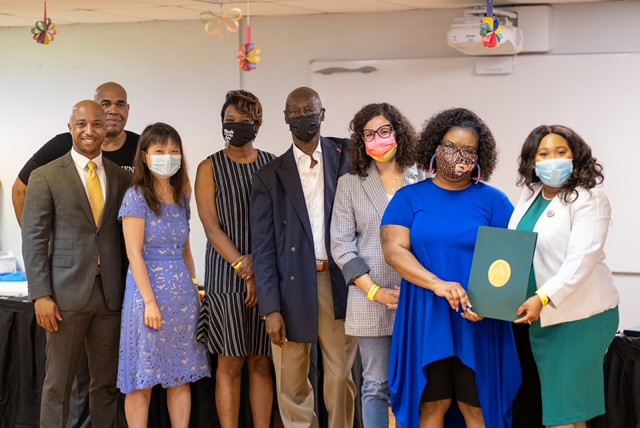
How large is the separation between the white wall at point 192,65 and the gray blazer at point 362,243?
3281mm

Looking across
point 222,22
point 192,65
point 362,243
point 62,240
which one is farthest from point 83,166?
point 192,65

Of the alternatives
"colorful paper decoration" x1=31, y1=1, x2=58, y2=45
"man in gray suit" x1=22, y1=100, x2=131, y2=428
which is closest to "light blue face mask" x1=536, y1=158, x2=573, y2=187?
"man in gray suit" x1=22, y1=100, x2=131, y2=428

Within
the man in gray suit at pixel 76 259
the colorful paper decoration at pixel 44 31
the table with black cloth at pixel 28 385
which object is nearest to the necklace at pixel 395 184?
the table with black cloth at pixel 28 385

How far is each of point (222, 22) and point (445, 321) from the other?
4.18 m

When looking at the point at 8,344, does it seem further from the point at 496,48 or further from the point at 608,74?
the point at 608,74

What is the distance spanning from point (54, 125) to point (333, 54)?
2.56 metres

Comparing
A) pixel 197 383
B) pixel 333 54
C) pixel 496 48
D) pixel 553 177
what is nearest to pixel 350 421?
pixel 197 383

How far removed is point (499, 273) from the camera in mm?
3369

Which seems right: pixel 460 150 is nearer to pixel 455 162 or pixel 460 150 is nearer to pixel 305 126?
pixel 455 162

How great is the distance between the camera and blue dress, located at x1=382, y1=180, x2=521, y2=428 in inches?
139

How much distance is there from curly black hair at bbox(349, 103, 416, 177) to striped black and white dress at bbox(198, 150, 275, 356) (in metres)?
0.70

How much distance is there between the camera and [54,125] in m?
8.31

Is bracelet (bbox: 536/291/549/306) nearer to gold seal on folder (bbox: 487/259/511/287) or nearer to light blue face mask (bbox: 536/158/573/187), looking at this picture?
gold seal on folder (bbox: 487/259/511/287)

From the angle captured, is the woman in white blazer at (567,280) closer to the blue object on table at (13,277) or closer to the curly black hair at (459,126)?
the curly black hair at (459,126)
